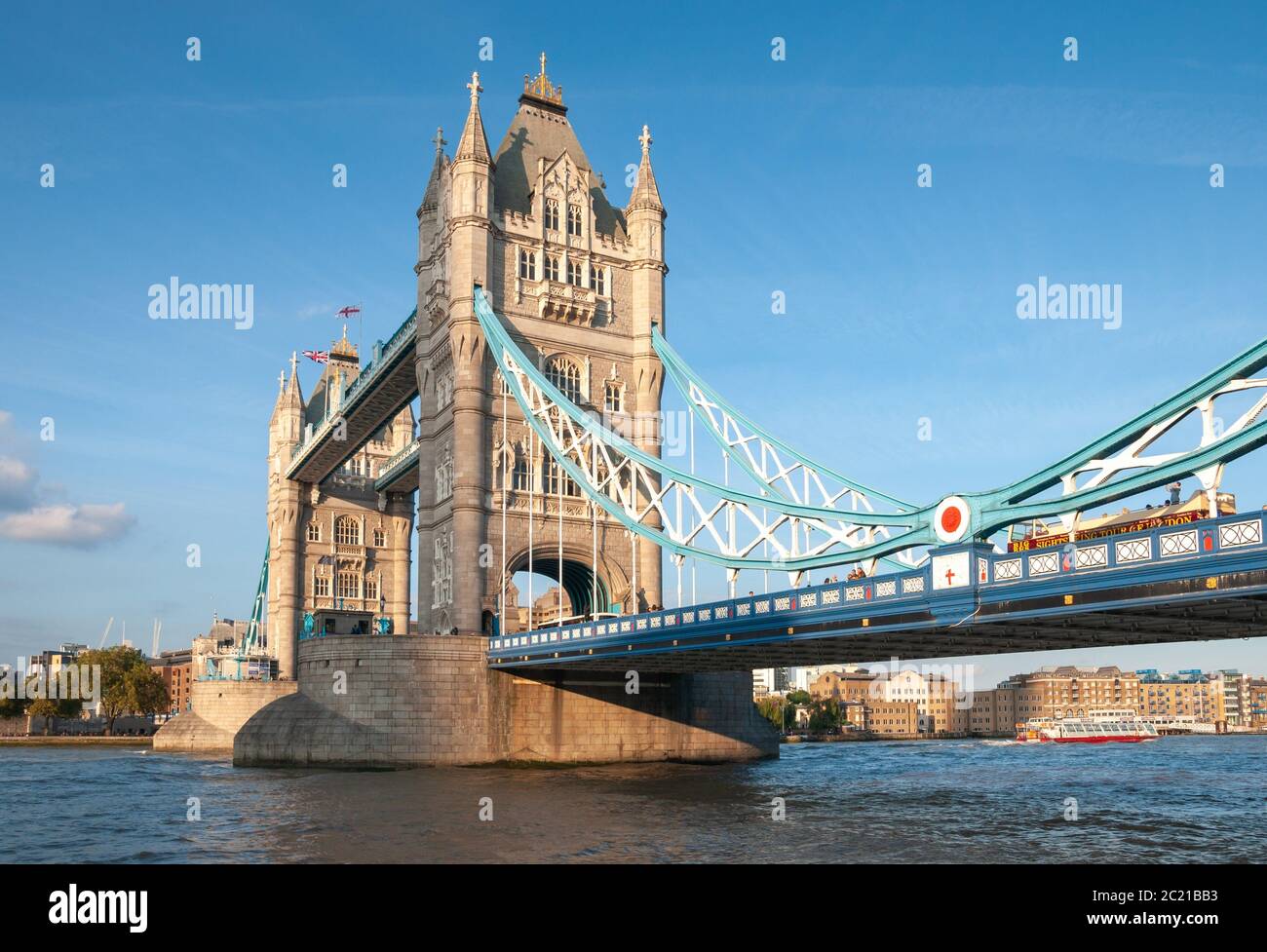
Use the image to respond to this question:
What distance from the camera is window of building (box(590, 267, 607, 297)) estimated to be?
58094 mm

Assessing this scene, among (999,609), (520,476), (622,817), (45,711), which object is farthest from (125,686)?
(999,609)

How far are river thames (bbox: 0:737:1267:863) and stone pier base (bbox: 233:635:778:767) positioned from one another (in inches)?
53.5

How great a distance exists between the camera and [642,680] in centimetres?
5169

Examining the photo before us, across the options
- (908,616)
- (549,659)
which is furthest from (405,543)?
(908,616)

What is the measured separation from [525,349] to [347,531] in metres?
40.1

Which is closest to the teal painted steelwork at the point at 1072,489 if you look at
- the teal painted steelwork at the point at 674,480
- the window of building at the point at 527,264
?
the teal painted steelwork at the point at 674,480

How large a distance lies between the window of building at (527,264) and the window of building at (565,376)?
4.10 meters

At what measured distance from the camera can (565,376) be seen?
56594 millimetres

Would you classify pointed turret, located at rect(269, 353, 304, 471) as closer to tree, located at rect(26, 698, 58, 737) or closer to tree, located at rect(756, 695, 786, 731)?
tree, located at rect(26, 698, 58, 737)

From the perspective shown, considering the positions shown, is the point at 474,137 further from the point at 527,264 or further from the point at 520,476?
the point at 520,476

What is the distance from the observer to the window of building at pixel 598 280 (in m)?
58.1

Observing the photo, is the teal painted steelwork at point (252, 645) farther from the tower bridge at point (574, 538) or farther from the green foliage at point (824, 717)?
the green foliage at point (824, 717)
